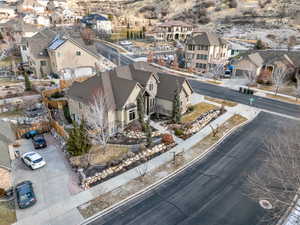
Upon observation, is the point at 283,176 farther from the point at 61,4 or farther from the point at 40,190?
the point at 61,4

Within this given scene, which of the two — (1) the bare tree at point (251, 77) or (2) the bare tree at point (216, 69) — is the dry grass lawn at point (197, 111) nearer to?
(1) the bare tree at point (251, 77)

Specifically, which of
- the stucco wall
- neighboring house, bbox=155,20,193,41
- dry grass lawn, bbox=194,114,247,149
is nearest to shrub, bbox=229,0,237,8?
neighboring house, bbox=155,20,193,41

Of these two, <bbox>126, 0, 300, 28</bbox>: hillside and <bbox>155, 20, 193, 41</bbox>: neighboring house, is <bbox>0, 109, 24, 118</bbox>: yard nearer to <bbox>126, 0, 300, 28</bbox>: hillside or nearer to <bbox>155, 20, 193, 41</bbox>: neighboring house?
<bbox>155, 20, 193, 41</bbox>: neighboring house

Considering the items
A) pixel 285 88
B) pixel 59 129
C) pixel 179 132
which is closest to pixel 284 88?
pixel 285 88

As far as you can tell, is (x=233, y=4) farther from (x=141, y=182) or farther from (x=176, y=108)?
(x=141, y=182)

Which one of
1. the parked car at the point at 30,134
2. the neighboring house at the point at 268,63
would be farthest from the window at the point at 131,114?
the neighboring house at the point at 268,63

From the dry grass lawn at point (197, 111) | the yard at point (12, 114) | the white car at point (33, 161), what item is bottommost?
the white car at point (33, 161)

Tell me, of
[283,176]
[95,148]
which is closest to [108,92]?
[95,148]
